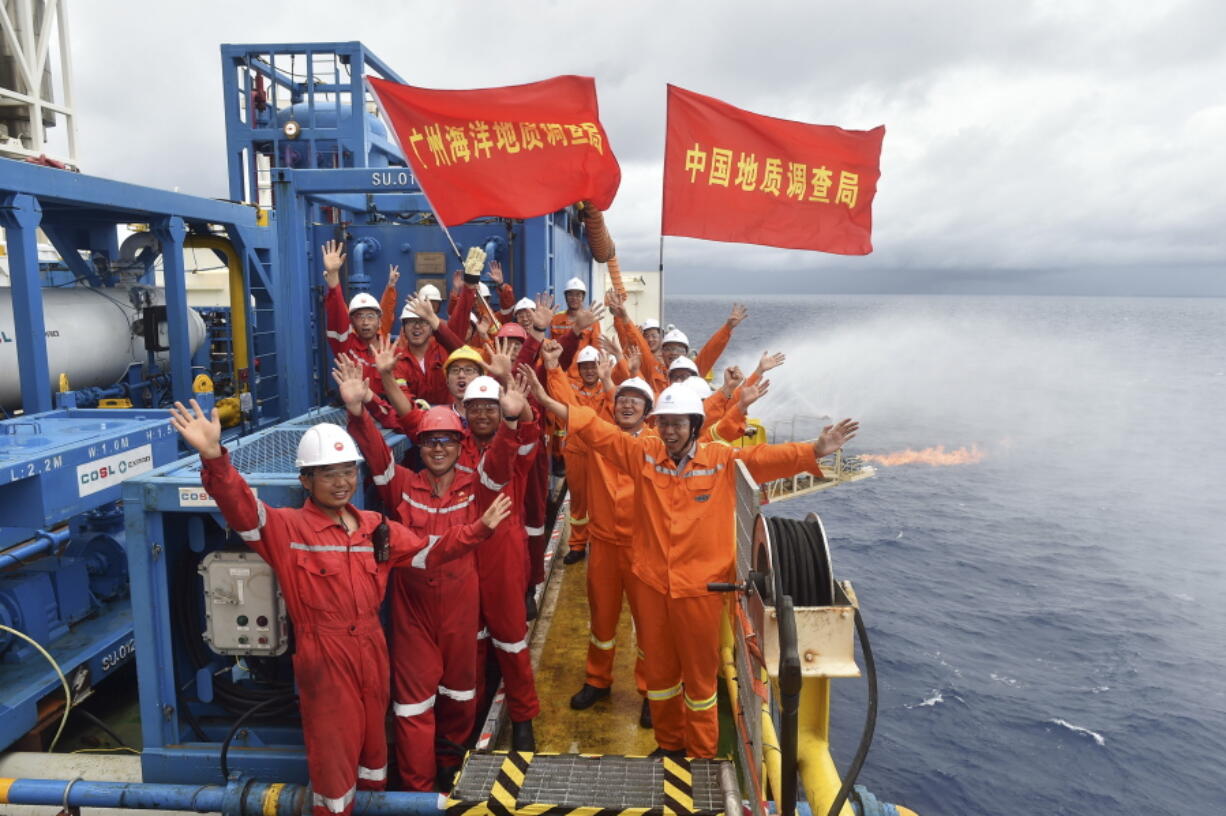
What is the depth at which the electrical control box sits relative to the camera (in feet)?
12.6

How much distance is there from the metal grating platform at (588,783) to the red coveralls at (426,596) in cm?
40

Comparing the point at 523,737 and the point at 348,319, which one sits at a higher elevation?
the point at 348,319

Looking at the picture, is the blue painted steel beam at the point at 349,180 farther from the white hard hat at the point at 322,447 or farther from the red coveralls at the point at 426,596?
the white hard hat at the point at 322,447

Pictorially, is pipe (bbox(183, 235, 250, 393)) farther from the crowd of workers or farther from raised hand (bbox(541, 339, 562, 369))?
raised hand (bbox(541, 339, 562, 369))

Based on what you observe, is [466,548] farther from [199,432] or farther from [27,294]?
[27,294]

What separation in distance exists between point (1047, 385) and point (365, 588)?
7151 centimetres

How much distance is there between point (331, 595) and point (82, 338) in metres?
6.69

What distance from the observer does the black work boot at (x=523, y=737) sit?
4586mm

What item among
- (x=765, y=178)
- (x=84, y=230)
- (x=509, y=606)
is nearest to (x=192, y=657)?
(x=509, y=606)

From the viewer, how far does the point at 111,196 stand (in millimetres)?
7680

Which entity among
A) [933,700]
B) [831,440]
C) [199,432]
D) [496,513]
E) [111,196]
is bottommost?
[933,700]

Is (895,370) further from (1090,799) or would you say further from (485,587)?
(485,587)

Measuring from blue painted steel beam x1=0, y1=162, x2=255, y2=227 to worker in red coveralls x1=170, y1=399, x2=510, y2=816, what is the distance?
189 inches

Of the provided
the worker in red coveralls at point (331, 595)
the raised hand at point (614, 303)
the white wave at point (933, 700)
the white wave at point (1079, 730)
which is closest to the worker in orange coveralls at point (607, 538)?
the raised hand at point (614, 303)
